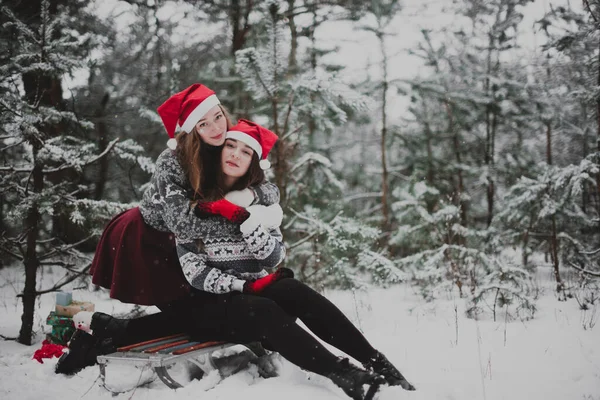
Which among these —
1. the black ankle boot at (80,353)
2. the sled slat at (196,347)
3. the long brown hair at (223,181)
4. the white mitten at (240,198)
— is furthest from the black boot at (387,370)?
the black ankle boot at (80,353)

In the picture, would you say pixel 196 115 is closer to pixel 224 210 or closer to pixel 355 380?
pixel 224 210


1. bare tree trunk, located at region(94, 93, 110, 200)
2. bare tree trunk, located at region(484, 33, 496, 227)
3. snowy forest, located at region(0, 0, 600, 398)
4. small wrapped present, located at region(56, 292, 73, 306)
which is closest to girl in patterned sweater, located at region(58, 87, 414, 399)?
small wrapped present, located at region(56, 292, 73, 306)

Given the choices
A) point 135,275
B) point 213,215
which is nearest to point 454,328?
point 213,215

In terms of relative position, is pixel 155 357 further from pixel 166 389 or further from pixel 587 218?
pixel 587 218

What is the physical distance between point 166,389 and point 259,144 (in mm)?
1589

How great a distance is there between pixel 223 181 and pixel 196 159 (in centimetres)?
24

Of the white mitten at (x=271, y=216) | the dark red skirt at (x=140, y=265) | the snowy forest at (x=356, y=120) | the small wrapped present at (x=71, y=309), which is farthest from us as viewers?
the snowy forest at (x=356, y=120)

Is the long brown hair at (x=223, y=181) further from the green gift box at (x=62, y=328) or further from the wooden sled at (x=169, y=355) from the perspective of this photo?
the green gift box at (x=62, y=328)

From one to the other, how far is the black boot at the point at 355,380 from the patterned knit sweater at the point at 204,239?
769mm

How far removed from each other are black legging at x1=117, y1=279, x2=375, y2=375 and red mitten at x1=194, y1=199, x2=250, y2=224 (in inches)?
18.1

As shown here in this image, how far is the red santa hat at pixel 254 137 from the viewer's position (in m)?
3.00

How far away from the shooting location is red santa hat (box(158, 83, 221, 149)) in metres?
3.02

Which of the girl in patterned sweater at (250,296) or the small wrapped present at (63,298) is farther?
the small wrapped present at (63,298)

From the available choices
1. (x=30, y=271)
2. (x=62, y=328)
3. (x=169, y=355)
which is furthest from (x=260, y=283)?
(x=30, y=271)
